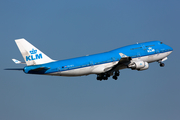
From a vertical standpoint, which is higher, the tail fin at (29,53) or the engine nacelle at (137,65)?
the tail fin at (29,53)

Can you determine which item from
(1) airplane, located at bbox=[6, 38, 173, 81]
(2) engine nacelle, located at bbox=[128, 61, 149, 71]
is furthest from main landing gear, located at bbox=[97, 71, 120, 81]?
(2) engine nacelle, located at bbox=[128, 61, 149, 71]

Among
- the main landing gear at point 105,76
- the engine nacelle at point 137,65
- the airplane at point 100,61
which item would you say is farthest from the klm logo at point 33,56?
the engine nacelle at point 137,65

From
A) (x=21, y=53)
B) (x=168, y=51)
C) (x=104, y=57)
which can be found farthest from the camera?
(x=168, y=51)

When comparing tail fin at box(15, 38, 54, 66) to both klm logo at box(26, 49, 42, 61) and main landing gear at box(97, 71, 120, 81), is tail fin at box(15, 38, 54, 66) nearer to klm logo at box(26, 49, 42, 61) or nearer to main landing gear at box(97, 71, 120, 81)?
klm logo at box(26, 49, 42, 61)

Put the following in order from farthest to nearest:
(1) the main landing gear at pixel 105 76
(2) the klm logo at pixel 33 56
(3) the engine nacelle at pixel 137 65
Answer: (1) the main landing gear at pixel 105 76 → (3) the engine nacelle at pixel 137 65 → (2) the klm logo at pixel 33 56

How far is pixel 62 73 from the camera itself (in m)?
65.5

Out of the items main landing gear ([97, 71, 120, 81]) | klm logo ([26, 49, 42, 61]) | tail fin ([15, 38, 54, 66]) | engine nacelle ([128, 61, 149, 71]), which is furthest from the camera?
main landing gear ([97, 71, 120, 81])

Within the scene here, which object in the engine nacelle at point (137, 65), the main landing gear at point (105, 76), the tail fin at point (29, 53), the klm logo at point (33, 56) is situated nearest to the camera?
the tail fin at point (29, 53)

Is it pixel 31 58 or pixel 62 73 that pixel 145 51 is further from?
pixel 31 58

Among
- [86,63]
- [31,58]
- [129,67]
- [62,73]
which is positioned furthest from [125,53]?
[31,58]

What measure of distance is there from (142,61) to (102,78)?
8.10 meters

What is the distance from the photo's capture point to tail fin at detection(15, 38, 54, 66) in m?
63.4

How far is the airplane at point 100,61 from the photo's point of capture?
63953 mm

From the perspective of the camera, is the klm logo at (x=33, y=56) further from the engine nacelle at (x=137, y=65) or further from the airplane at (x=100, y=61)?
the engine nacelle at (x=137, y=65)
